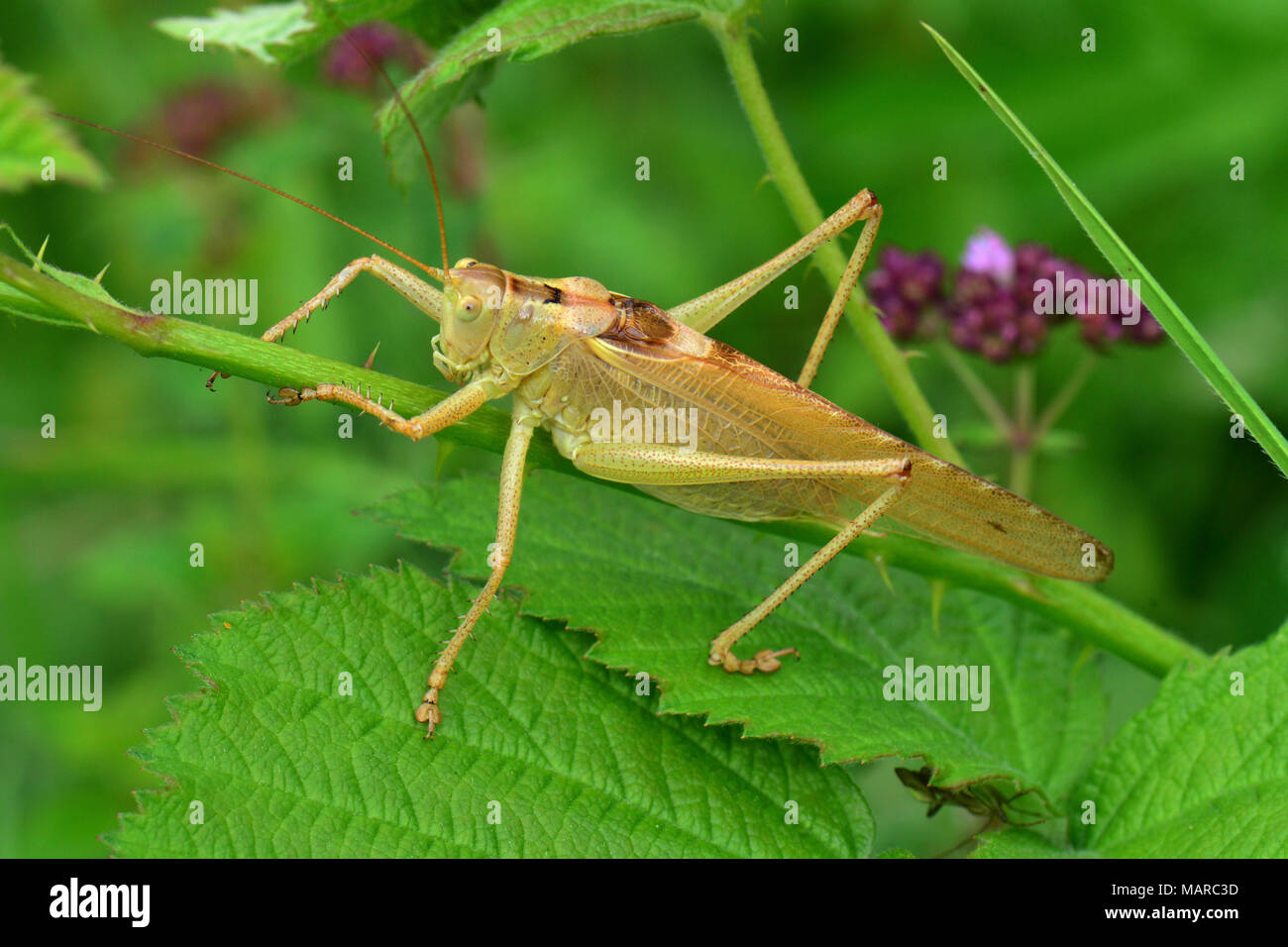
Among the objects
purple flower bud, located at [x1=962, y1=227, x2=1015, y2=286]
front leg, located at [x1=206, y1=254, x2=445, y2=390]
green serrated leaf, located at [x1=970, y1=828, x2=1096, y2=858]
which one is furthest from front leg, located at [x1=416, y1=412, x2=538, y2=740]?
purple flower bud, located at [x1=962, y1=227, x2=1015, y2=286]

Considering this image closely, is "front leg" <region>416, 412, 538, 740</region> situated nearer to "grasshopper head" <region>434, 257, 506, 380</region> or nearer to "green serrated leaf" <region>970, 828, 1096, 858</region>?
"grasshopper head" <region>434, 257, 506, 380</region>

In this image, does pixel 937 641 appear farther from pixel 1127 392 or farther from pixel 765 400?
pixel 1127 392

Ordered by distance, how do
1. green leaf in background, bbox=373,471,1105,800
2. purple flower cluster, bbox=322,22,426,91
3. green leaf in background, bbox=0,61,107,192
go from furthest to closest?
purple flower cluster, bbox=322,22,426,91
green leaf in background, bbox=373,471,1105,800
green leaf in background, bbox=0,61,107,192

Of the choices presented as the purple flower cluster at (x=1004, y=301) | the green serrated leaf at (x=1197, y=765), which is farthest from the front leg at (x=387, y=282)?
the green serrated leaf at (x=1197, y=765)

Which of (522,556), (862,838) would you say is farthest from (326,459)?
(862,838)

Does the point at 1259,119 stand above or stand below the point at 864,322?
above

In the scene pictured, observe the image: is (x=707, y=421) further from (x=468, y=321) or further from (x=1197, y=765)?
(x=1197, y=765)

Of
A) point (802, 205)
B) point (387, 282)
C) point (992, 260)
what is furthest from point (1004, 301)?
point (387, 282)
